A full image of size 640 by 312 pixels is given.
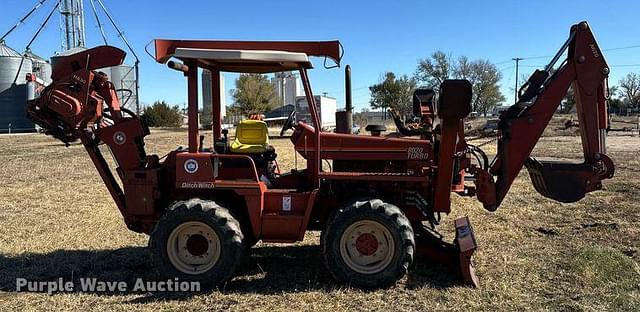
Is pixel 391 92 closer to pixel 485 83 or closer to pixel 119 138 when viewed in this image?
pixel 485 83

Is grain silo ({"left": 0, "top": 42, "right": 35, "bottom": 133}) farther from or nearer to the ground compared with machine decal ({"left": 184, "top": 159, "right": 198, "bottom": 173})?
farther from the ground

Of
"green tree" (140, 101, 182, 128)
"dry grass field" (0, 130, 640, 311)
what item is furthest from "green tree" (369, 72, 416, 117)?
"dry grass field" (0, 130, 640, 311)

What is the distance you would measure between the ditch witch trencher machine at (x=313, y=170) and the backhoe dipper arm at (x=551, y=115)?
0.04 ft

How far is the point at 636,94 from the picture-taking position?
81688 millimetres

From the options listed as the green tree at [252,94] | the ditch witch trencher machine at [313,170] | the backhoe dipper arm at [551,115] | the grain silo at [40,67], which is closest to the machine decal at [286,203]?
the ditch witch trencher machine at [313,170]

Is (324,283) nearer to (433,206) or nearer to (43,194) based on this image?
(433,206)

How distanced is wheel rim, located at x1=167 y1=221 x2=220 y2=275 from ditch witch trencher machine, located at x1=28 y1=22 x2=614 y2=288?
0.01 metres

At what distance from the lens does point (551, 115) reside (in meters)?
5.86

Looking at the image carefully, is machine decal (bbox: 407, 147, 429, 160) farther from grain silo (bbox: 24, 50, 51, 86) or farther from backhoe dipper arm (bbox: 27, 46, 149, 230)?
grain silo (bbox: 24, 50, 51, 86)

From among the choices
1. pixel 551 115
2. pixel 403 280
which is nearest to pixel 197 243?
pixel 403 280

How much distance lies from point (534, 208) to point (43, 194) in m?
9.70

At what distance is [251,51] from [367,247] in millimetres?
2299

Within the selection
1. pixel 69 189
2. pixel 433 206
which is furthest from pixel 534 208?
pixel 69 189

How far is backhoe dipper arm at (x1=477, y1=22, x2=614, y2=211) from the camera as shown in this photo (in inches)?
229
